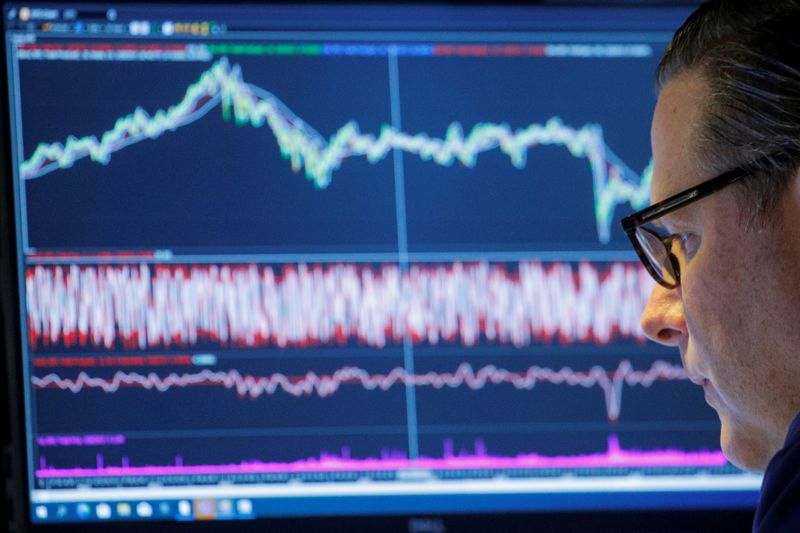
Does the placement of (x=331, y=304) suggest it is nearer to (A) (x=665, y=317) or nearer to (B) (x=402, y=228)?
(B) (x=402, y=228)

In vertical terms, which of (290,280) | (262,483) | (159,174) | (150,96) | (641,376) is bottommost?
(262,483)

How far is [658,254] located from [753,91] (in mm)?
192

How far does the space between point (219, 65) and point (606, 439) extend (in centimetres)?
70

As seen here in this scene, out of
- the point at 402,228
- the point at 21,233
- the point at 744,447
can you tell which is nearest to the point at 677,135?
the point at 744,447

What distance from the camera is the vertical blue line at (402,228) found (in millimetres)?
1473

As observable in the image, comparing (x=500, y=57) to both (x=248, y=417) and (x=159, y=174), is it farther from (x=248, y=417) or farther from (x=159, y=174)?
(x=248, y=417)

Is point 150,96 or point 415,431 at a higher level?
point 150,96

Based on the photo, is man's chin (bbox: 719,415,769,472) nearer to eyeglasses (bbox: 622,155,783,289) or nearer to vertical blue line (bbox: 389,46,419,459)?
eyeglasses (bbox: 622,155,783,289)

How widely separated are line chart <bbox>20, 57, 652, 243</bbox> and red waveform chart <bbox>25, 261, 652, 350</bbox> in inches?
4.2

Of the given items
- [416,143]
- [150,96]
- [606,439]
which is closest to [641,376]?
[606,439]

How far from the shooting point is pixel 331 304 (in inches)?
57.7

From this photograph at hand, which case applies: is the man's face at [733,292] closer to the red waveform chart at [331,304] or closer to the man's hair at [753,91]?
the man's hair at [753,91]

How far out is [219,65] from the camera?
1.48 meters

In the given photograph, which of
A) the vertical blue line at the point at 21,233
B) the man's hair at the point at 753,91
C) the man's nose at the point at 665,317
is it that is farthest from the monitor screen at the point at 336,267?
the man's hair at the point at 753,91
